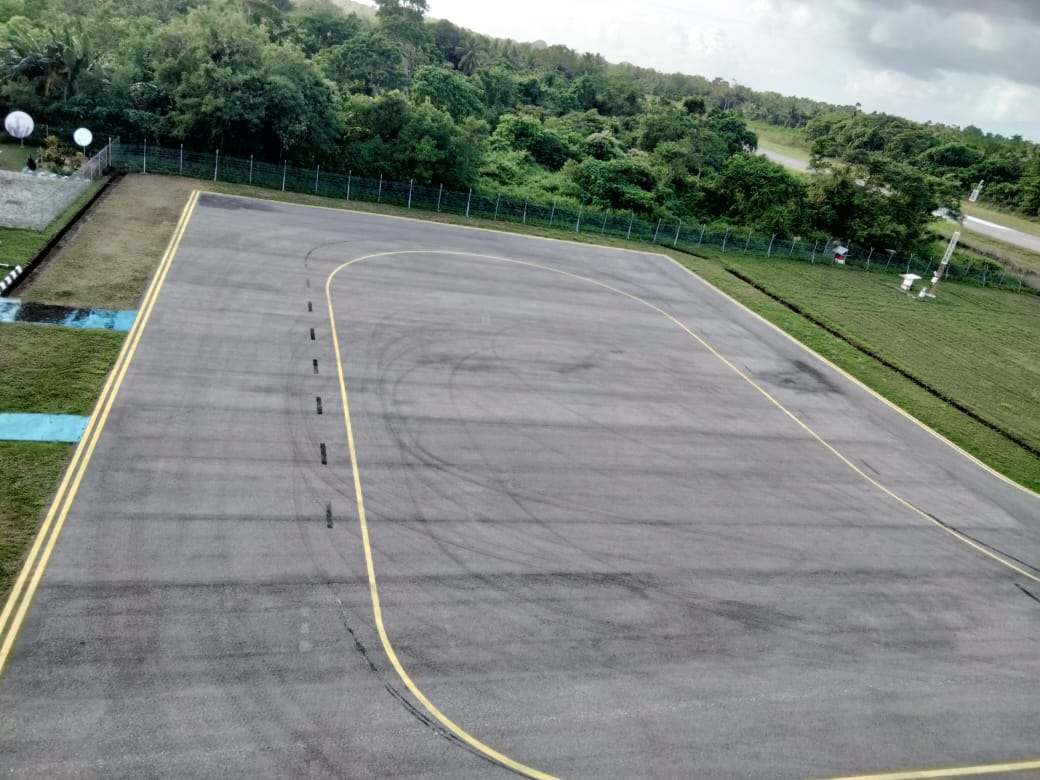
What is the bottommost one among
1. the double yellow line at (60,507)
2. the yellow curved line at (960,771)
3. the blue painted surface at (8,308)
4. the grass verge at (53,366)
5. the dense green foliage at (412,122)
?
the yellow curved line at (960,771)

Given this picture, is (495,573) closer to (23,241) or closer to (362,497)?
(362,497)

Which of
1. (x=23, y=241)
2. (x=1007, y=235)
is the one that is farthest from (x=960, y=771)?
(x=1007, y=235)

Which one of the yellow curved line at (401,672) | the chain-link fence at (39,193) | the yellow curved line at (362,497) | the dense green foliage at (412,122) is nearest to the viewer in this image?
A: the yellow curved line at (401,672)

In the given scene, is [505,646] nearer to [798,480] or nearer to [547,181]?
[798,480]

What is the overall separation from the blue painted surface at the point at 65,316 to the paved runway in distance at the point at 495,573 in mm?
1545

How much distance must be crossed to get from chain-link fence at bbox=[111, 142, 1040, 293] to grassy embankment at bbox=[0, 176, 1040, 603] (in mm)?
1699

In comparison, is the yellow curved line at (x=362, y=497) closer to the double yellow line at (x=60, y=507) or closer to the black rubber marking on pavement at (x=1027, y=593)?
the black rubber marking on pavement at (x=1027, y=593)

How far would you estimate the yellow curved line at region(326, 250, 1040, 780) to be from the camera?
12430 mm

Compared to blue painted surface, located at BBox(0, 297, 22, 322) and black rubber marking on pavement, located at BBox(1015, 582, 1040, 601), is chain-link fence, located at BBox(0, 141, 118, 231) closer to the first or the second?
blue painted surface, located at BBox(0, 297, 22, 322)

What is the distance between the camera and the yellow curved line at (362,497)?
12.4 meters

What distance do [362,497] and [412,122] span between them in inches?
1503

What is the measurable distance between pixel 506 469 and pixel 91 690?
36.5 feet

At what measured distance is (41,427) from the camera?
1808 cm

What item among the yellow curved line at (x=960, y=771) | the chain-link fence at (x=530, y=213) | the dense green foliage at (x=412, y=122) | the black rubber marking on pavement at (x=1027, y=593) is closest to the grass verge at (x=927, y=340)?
the chain-link fence at (x=530, y=213)
